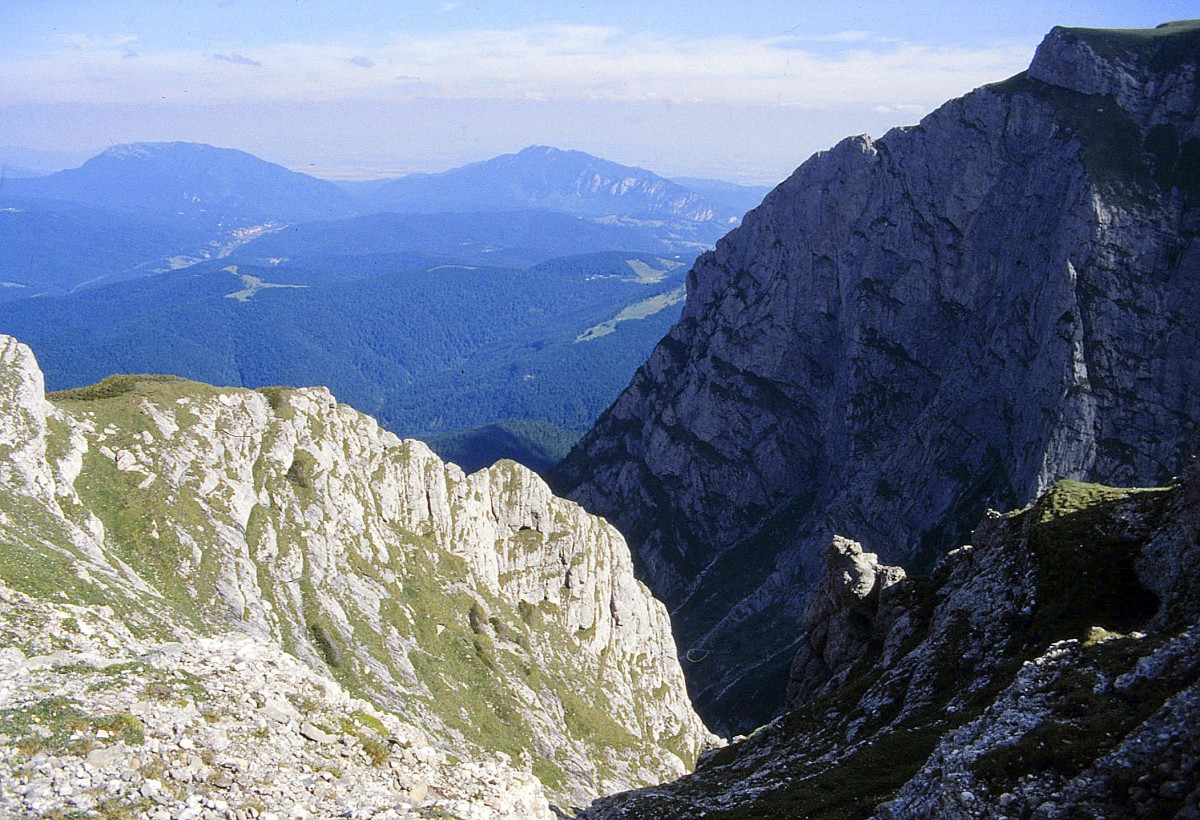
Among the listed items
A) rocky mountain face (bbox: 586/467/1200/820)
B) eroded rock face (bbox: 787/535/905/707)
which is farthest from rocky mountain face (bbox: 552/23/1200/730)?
rocky mountain face (bbox: 586/467/1200/820)

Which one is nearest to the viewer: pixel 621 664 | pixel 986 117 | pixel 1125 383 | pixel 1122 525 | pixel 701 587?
pixel 1122 525

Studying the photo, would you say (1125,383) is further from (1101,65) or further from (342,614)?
(342,614)

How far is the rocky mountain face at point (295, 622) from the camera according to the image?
1174 inches

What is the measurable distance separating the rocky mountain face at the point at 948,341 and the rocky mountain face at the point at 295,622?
3710cm

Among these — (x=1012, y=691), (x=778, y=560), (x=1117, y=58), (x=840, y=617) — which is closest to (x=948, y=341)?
(x=1117, y=58)

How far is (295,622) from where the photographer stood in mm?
83750

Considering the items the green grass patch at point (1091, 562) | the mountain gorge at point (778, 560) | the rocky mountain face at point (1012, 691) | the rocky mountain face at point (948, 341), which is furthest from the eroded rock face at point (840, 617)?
the rocky mountain face at point (948, 341)

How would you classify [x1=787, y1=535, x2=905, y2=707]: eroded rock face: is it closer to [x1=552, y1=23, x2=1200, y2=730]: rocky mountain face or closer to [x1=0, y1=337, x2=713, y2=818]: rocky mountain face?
[x1=0, y1=337, x2=713, y2=818]: rocky mountain face

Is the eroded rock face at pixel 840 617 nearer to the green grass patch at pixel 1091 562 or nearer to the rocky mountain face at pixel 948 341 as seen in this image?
the green grass patch at pixel 1091 562

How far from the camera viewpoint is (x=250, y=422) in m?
98.7

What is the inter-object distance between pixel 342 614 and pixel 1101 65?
158519 millimetres

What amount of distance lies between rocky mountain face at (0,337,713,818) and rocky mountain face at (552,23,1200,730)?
37.1 meters

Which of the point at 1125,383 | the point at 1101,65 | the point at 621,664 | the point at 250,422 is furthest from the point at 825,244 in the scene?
the point at 250,422

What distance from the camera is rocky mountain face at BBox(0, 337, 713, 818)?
1174 inches
